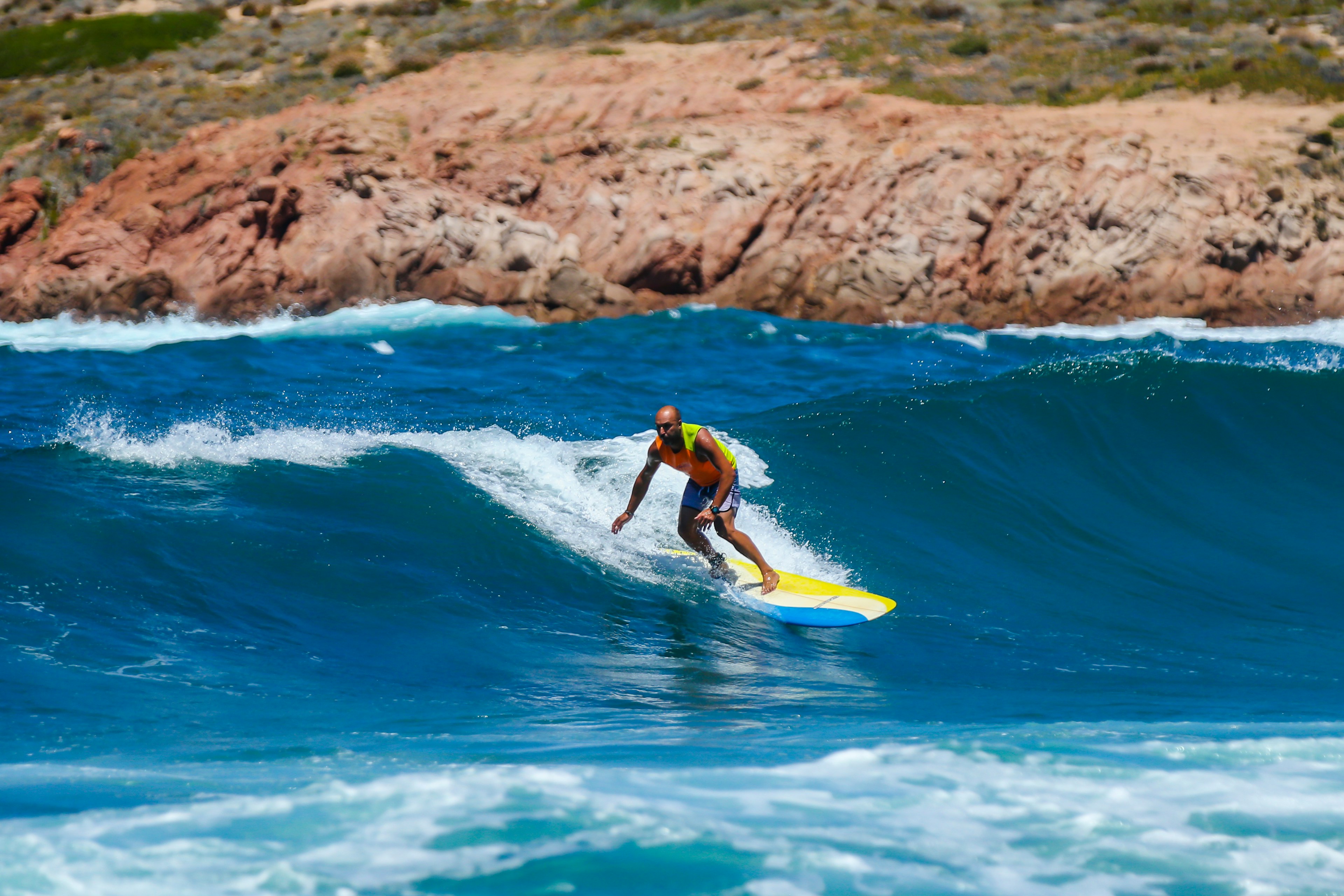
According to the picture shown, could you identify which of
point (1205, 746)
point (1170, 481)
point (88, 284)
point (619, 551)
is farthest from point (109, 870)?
point (88, 284)

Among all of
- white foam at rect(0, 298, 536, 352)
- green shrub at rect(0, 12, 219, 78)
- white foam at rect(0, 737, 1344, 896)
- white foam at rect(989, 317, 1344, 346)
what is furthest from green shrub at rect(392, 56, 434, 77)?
white foam at rect(0, 737, 1344, 896)

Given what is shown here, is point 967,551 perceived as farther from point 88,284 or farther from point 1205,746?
point 88,284

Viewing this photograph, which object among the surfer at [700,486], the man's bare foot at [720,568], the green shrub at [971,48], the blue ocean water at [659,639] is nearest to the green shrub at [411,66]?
the green shrub at [971,48]

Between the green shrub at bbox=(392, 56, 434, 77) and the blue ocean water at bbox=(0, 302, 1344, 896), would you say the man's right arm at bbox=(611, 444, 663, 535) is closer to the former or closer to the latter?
the blue ocean water at bbox=(0, 302, 1344, 896)

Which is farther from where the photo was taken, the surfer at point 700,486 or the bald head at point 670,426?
the surfer at point 700,486

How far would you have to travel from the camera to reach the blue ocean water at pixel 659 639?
4465mm

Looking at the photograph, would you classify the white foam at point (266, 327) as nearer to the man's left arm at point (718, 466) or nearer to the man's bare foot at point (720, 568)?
the man's bare foot at point (720, 568)

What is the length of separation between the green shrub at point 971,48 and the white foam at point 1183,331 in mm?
13637

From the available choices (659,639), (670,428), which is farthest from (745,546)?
(670,428)

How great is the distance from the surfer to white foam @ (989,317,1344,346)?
48.4 feet

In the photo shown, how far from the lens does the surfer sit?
29.3ft

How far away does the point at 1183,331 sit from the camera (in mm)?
23125

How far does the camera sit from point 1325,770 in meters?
5.61

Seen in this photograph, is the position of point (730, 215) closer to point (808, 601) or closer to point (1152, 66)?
point (1152, 66)
